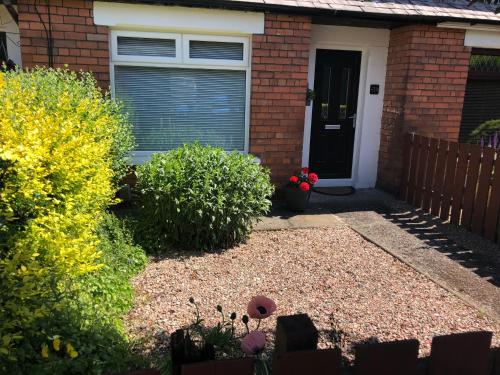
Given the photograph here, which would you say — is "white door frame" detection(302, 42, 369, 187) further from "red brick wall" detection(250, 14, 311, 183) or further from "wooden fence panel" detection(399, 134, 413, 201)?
"wooden fence panel" detection(399, 134, 413, 201)

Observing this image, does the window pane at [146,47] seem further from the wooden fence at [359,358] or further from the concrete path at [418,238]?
the wooden fence at [359,358]

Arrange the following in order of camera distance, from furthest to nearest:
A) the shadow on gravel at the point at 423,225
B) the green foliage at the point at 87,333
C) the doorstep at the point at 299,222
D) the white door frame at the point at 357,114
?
1. the white door frame at the point at 357,114
2. the doorstep at the point at 299,222
3. the shadow on gravel at the point at 423,225
4. the green foliage at the point at 87,333

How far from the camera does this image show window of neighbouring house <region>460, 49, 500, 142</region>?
791cm

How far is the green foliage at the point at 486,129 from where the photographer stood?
807cm

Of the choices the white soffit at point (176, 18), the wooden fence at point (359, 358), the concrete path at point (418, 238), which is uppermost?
the white soffit at point (176, 18)

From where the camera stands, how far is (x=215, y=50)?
6.43 m

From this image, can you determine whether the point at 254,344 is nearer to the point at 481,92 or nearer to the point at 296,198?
the point at 296,198

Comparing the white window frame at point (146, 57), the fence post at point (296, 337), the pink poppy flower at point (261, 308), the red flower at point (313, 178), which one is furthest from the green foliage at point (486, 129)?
the fence post at point (296, 337)

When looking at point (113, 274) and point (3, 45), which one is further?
point (3, 45)

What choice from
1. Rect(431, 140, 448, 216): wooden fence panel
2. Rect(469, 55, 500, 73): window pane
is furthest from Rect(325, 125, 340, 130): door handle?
Rect(469, 55, 500, 73): window pane

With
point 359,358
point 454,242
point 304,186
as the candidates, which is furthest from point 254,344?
point 304,186

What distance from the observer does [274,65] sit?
21.4ft

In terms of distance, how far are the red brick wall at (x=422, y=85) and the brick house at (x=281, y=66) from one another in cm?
2

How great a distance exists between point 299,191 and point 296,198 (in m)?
0.11
